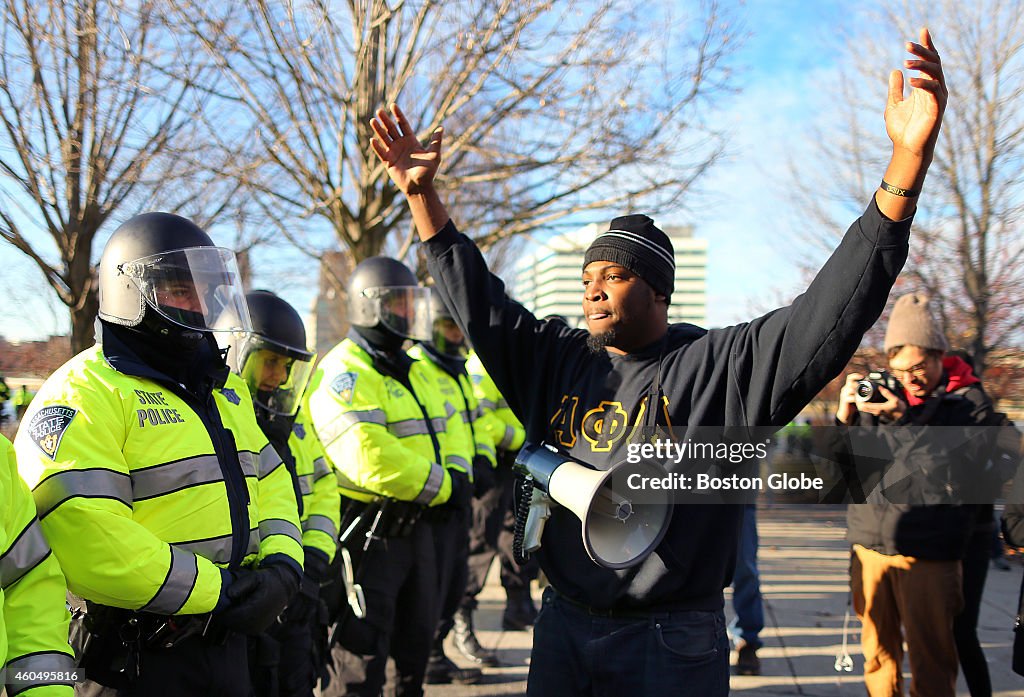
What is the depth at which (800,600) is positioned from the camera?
7348mm

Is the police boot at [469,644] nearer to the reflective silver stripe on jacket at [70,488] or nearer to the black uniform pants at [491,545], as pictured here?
the black uniform pants at [491,545]

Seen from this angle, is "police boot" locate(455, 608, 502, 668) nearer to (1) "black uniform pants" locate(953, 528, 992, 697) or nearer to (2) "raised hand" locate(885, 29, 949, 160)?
(1) "black uniform pants" locate(953, 528, 992, 697)

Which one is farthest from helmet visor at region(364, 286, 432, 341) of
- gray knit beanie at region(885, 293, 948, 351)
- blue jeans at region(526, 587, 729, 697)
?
gray knit beanie at region(885, 293, 948, 351)

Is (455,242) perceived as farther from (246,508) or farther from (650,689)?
(650,689)

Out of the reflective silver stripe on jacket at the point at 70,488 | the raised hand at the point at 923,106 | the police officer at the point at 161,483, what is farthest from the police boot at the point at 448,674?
the raised hand at the point at 923,106

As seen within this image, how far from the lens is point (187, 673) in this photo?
250 centimetres

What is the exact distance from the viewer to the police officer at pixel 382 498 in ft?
13.7

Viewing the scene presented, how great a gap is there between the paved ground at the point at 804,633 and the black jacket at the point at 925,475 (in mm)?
1497

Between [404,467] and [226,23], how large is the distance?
16.3 ft

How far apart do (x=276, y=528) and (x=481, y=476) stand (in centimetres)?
281

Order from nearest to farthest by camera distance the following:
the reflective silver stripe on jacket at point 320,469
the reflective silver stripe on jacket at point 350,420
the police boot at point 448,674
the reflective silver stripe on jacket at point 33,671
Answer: the reflective silver stripe on jacket at point 33,671 < the reflective silver stripe on jacket at point 320,469 < the reflective silver stripe on jacket at point 350,420 < the police boot at point 448,674

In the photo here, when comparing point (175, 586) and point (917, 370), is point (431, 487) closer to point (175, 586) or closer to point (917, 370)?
point (175, 586)

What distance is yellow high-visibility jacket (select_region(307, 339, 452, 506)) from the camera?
4.24m

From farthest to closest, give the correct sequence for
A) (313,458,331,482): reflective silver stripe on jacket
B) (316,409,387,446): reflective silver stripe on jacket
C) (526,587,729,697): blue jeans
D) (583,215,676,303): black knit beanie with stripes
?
(316,409,387,446): reflective silver stripe on jacket < (313,458,331,482): reflective silver stripe on jacket < (583,215,676,303): black knit beanie with stripes < (526,587,729,697): blue jeans
